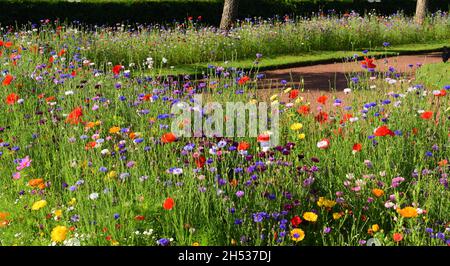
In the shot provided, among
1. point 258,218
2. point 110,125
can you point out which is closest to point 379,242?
point 258,218

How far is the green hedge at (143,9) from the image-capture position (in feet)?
53.4

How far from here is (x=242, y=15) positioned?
20266 mm

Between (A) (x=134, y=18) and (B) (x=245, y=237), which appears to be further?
(A) (x=134, y=18)

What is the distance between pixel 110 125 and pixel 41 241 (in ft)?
7.68

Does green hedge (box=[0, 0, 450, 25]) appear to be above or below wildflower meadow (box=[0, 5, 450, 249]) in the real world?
above

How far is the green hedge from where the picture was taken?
16281mm

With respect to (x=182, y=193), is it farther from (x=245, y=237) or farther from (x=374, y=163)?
(x=374, y=163)

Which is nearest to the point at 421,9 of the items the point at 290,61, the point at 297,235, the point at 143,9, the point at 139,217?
the point at 290,61

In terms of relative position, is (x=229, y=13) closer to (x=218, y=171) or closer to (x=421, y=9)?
(x=421, y=9)

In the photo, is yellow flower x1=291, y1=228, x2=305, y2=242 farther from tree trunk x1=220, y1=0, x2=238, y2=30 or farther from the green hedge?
tree trunk x1=220, y1=0, x2=238, y2=30

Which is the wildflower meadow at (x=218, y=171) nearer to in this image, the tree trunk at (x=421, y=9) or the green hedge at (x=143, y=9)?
the green hedge at (x=143, y=9)

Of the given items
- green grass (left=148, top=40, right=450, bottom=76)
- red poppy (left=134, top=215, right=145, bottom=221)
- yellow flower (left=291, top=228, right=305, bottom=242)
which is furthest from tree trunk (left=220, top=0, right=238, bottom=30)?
yellow flower (left=291, top=228, right=305, bottom=242)

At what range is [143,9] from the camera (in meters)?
18.1

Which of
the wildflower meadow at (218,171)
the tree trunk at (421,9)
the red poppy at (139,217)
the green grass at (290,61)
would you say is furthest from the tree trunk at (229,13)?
the red poppy at (139,217)
